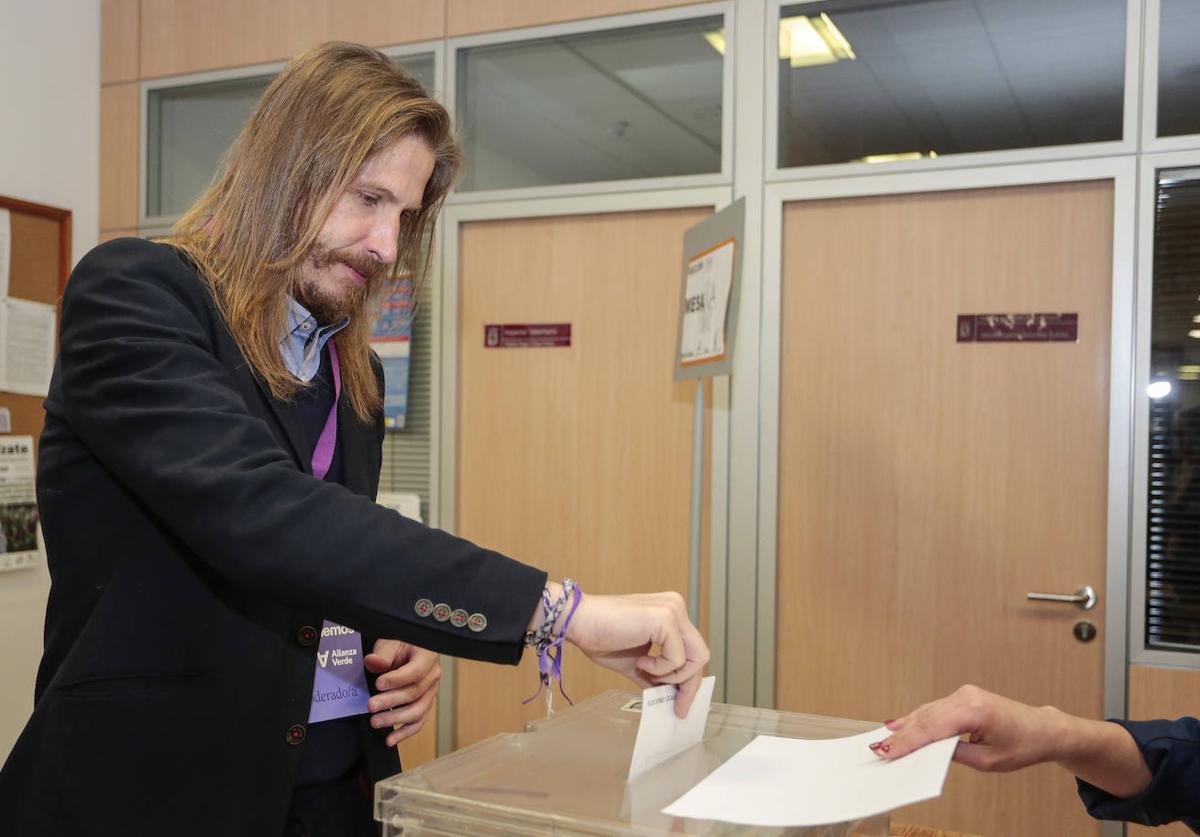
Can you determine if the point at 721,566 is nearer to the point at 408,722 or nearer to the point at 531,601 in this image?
the point at 408,722

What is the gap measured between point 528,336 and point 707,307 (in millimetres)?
1275

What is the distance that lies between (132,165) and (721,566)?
2.59 meters

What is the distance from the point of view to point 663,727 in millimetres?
925

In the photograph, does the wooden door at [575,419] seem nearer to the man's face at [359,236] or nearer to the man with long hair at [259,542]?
the man with long hair at [259,542]

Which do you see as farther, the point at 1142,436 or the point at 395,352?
the point at 395,352

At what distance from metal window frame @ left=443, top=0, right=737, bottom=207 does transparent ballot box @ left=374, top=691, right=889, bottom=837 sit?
91.7 inches

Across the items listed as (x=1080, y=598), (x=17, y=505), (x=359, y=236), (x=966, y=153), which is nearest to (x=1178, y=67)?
(x=966, y=153)

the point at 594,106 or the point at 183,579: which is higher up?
the point at 594,106

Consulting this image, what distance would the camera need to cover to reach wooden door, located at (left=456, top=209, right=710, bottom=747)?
128 inches

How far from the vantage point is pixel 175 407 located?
92 cm

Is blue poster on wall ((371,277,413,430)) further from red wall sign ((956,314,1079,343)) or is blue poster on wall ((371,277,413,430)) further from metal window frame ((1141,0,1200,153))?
metal window frame ((1141,0,1200,153))

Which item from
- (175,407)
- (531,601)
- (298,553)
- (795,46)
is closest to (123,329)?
(175,407)

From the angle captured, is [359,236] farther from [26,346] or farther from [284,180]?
[26,346]

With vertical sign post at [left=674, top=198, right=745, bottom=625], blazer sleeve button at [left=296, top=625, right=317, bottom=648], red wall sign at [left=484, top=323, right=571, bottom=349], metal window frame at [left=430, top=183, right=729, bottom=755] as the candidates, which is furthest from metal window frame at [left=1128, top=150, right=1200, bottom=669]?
blazer sleeve button at [left=296, top=625, right=317, bottom=648]
